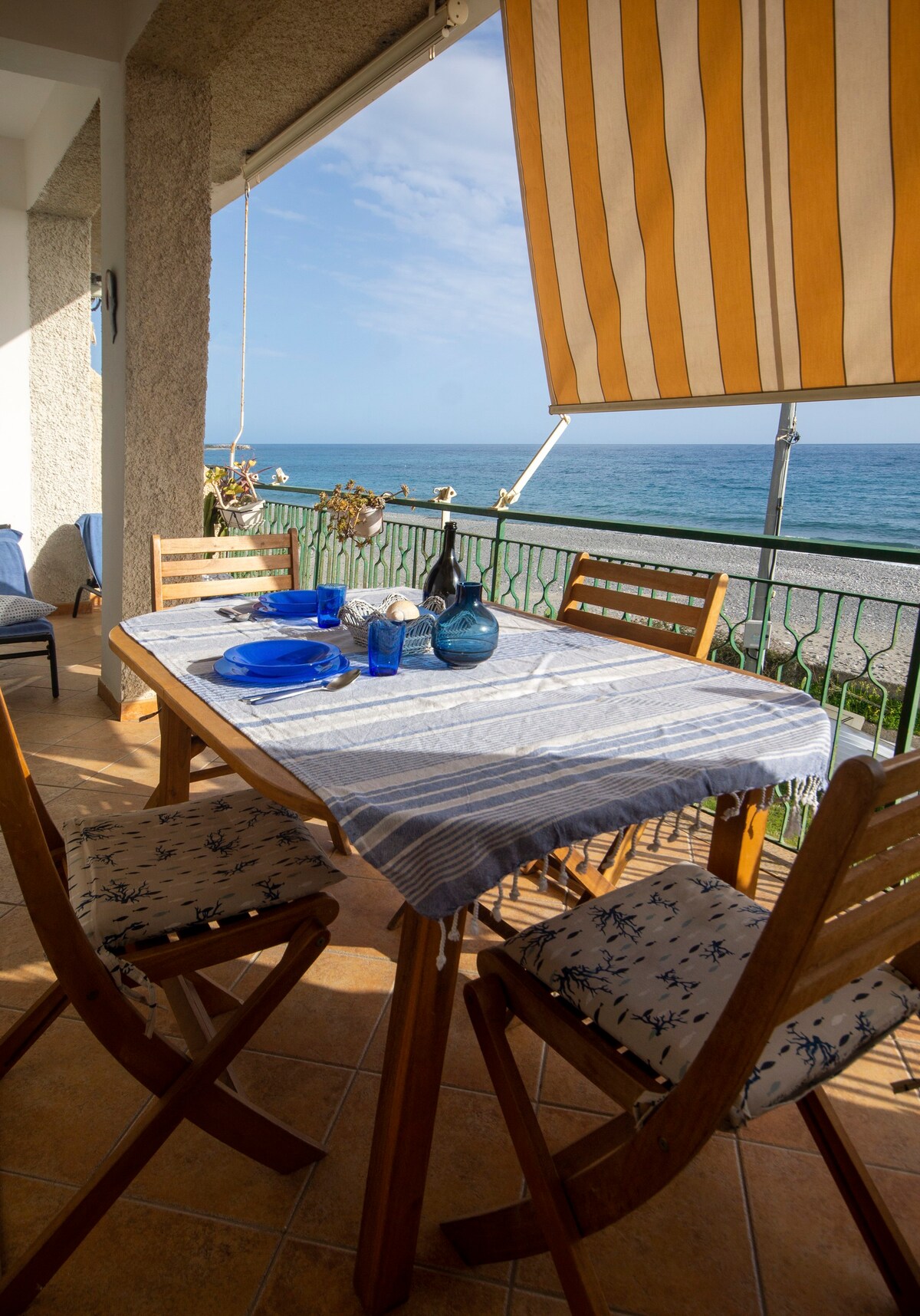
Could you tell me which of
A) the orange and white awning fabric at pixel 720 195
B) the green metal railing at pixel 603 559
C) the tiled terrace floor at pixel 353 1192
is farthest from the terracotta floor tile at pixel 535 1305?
the orange and white awning fabric at pixel 720 195

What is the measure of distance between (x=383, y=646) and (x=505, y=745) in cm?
45

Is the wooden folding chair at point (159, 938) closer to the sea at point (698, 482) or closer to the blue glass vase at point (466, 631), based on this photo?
the blue glass vase at point (466, 631)

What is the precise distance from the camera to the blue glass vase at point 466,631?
1.70 m

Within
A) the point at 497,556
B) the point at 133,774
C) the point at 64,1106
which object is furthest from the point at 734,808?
the point at 133,774

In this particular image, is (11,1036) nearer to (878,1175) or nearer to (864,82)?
(878,1175)

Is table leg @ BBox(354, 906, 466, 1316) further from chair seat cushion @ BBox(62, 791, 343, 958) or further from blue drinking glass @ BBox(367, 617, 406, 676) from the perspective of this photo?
blue drinking glass @ BBox(367, 617, 406, 676)

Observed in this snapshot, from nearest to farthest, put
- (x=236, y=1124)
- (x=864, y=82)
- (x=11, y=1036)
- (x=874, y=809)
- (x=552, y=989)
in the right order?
(x=874, y=809), (x=552, y=989), (x=236, y=1124), (x=11, y=1036), (x=864, y=82)

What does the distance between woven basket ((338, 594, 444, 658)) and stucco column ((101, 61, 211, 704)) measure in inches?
79.5

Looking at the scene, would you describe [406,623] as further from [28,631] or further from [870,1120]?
[28,631]

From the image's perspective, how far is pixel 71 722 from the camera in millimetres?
3598

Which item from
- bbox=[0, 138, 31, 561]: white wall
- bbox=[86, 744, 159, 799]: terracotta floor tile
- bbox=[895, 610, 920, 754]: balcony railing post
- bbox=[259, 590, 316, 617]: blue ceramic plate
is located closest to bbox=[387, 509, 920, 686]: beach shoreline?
bbox=[0, 138, 31, 561]: white wall

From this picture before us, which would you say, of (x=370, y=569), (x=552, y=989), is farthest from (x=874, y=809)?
(x=370, y=569)

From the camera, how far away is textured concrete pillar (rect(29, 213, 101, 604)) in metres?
5.45

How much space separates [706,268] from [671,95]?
1.83 feet
